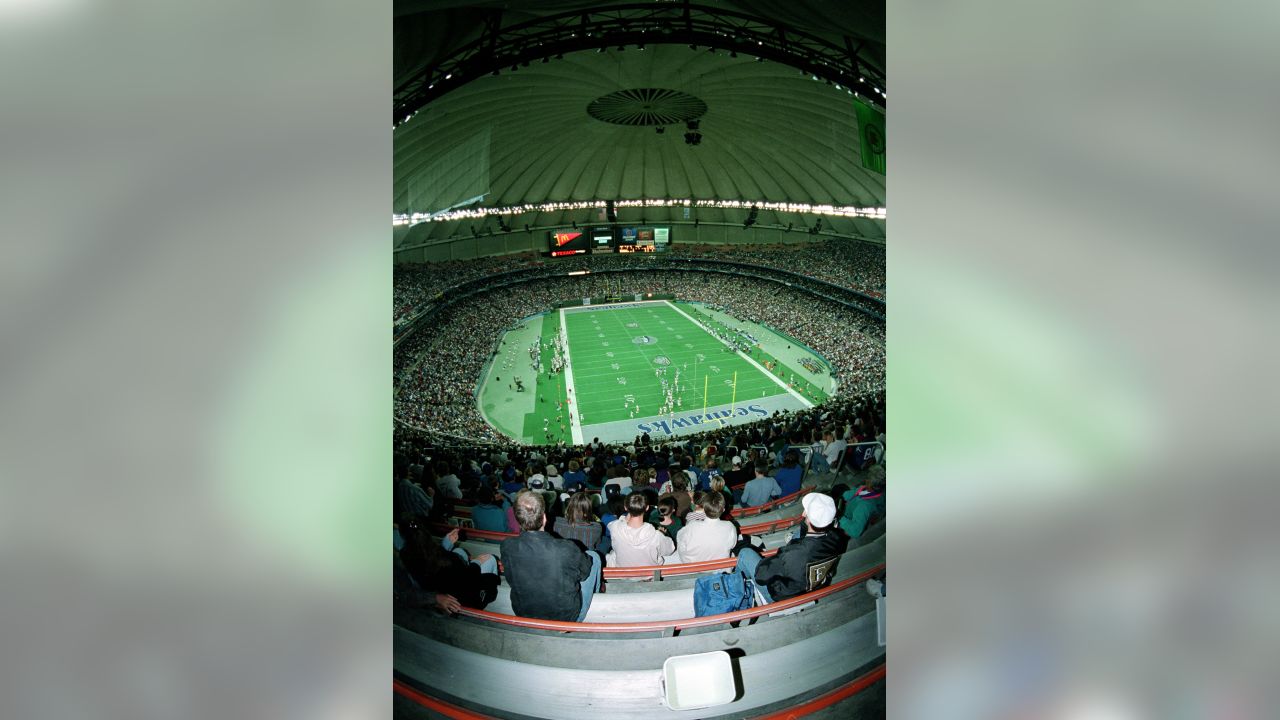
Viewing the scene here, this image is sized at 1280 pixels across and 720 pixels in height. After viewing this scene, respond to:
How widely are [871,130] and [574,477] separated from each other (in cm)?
280

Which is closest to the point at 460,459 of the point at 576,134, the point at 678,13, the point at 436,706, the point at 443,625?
the point at 443,625

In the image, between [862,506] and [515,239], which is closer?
[515,239]

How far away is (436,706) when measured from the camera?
370 cm

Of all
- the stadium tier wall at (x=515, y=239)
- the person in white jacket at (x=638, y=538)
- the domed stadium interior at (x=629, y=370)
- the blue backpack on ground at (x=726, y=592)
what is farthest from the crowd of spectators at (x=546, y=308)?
the blue backpack on ground at (x=726, y=592)

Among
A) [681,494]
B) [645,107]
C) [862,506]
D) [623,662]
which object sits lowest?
[623,662]

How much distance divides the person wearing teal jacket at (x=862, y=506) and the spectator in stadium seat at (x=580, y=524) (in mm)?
1597

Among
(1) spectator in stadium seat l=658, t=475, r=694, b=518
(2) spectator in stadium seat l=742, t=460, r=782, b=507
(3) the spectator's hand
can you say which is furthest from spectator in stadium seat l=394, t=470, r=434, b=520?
(2) spectator in stadium seat l=742, t=460, r=782, b=507

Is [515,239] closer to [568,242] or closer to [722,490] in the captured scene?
[568,242]

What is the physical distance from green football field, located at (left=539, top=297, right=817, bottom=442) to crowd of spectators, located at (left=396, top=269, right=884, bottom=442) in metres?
0.16

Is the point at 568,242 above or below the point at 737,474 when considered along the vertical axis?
above

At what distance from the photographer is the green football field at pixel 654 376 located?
162 inches

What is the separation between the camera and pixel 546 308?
4.24m

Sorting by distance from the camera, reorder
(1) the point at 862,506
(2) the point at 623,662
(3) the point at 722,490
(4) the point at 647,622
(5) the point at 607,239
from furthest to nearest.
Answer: (1) the point at 862,506 → (3) the point at 722,490 → (5) the point at 607,239 → (4) the point at 647,622 → (2) the point at 623,662

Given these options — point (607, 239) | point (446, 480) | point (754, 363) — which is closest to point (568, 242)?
point (607, 239)
